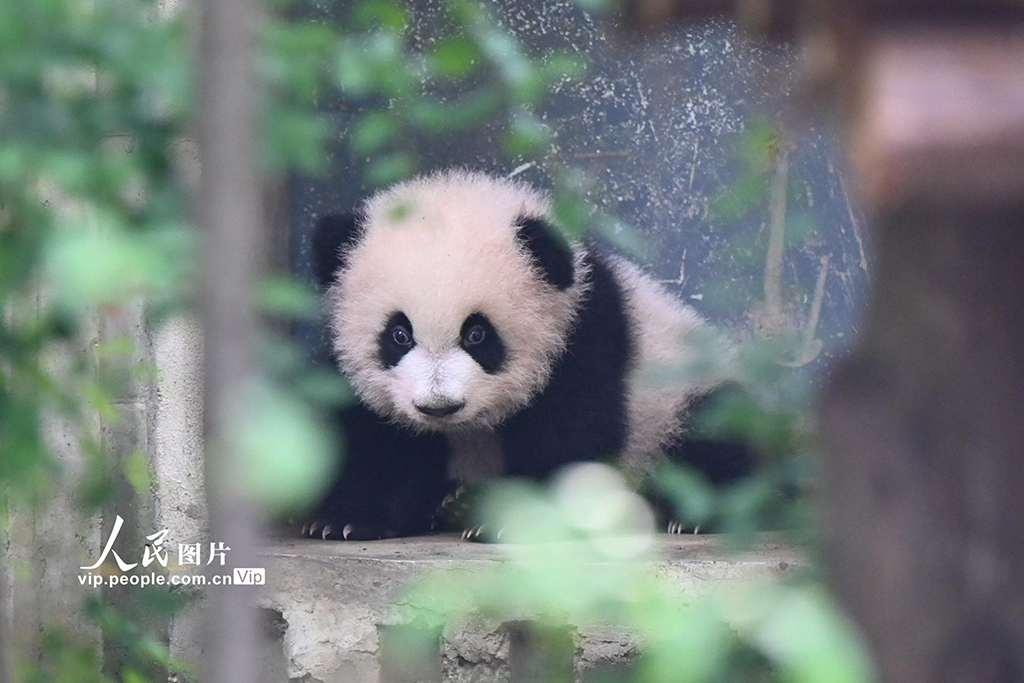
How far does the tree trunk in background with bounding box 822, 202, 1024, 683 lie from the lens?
130 cm

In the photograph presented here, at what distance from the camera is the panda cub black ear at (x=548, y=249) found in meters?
3.52

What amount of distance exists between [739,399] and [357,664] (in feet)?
5.50

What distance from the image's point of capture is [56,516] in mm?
3447

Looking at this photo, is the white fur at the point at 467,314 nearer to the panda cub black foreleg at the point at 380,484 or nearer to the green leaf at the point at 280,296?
the panda cub black foreleg at the point at 380,484

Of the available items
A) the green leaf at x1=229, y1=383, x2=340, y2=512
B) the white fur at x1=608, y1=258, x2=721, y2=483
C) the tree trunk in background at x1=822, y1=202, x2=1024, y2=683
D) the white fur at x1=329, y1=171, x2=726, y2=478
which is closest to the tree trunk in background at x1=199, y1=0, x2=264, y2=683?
the green leaf at x1=229, y1=383, x2=340, y2=512

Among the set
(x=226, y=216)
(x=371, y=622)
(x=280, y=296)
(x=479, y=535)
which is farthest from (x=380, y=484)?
(x=226, y=216)

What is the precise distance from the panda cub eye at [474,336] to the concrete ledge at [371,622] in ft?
2.22

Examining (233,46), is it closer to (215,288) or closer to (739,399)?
(215,288)

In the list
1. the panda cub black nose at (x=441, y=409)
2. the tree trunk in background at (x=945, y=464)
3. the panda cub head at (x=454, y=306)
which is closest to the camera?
the tree trunk in background at (x=945, y=464)

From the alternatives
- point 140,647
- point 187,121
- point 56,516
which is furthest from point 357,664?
point 187,121

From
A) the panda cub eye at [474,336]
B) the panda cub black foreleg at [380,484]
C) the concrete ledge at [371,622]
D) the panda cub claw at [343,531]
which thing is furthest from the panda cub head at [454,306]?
the concrete ledge at [371,622]

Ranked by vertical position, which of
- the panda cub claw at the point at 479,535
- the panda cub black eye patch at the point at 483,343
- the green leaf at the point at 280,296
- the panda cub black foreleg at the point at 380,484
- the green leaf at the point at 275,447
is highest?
the panda cub black eye patch at the point at 483,343

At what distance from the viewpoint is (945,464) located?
4.36 feet

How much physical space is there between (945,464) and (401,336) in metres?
2.33
